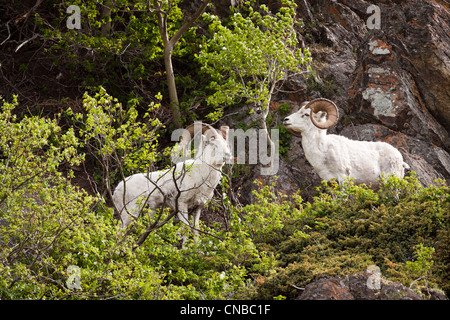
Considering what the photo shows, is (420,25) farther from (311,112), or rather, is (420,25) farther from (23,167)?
(23,167)

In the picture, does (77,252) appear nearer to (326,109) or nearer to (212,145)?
(212,145)

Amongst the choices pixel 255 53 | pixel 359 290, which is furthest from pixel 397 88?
pixel 359 290

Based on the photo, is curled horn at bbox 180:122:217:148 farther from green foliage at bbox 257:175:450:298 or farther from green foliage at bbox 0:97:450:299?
green foliage at bbox 257:175:450:298

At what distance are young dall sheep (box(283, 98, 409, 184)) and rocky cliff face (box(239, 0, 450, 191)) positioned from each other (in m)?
1.77

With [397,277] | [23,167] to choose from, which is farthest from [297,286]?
[23,167]

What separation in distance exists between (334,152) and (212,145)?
8.82ft

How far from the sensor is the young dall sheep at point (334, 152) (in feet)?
40.5

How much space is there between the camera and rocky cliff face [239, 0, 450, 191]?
14933 mm

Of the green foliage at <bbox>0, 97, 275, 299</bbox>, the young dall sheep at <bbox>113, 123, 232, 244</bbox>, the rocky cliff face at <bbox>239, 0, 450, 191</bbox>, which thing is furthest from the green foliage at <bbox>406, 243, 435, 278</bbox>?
the rocky cliff face at <bbox>239, 0, 450, 191</bbox>

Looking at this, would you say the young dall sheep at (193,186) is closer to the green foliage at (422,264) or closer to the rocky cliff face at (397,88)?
the rocky cliff face at (397,88)

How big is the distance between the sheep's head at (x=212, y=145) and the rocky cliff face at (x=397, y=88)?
12.5 ft

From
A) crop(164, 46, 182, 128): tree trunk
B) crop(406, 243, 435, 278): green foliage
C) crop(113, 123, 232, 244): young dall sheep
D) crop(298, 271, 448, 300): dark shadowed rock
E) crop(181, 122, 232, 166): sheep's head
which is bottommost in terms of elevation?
crop(298, 271, 448, 300): dark shadowed rock
